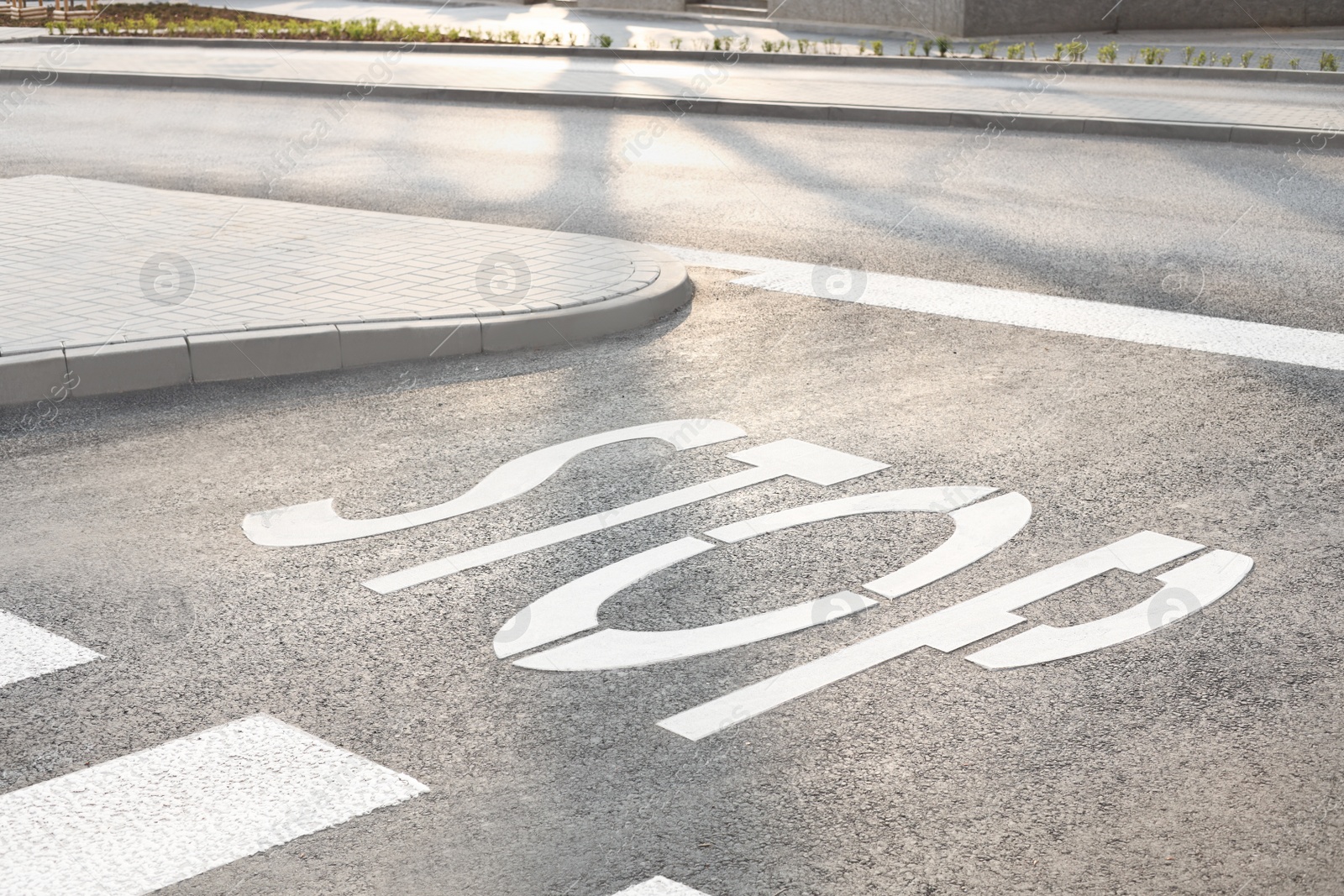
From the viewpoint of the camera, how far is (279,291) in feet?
24.4

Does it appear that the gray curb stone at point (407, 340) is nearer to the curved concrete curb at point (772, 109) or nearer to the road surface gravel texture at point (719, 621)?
the road surface gravel texture at point (719, 621)

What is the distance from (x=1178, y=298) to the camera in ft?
26.2

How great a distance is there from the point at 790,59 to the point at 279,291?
1568 centimetres

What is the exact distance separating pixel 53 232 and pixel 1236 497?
740cm

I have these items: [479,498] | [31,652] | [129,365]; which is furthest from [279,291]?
[31,652]

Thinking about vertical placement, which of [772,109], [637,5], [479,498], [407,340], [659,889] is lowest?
[659,889]

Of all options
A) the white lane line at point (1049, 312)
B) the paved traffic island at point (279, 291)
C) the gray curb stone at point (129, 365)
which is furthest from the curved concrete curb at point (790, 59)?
the gray curb stone at point (129, 365)

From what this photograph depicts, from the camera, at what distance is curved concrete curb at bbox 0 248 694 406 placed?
6.21 metres

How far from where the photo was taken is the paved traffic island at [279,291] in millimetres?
6453

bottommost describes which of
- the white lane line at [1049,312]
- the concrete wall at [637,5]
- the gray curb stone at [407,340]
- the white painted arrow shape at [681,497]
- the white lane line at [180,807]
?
the white lane line at [180,807]

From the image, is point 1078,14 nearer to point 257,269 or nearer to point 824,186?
point 824,186

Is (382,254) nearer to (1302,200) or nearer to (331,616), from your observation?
(331,616)

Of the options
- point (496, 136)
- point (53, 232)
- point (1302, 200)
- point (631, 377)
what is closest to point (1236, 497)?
point (631, 377)

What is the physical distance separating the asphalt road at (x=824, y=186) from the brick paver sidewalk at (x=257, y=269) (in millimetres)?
1240
